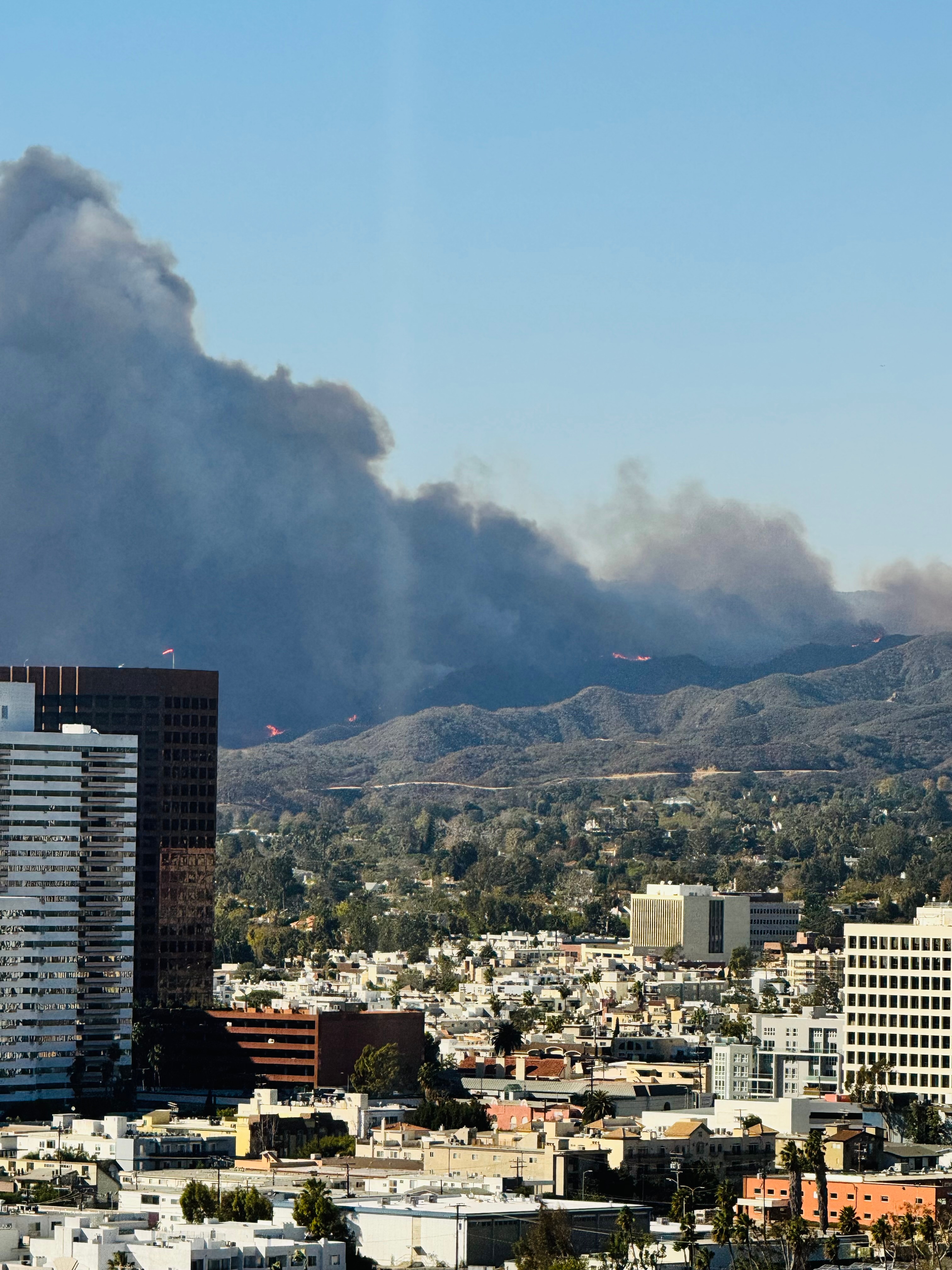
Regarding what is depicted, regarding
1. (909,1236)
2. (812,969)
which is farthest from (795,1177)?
(812,969)

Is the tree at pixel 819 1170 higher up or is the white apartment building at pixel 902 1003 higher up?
the white apartment building at pixel 902 1003

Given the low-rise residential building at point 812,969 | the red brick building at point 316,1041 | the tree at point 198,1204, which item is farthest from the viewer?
the low-rise residential building at point 812,969

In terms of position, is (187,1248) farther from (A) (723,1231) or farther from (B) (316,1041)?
(B) (316,1041)

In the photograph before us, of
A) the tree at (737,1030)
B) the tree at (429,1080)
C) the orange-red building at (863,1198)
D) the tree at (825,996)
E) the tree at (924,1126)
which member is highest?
the tree at (825,996)

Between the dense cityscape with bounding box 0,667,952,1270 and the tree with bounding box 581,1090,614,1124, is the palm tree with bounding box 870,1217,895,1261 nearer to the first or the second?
the dense cityscape with bounding box 0,667,952,1270

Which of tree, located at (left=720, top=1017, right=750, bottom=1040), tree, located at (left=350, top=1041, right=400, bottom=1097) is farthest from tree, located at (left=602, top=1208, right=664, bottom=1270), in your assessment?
tree, located at (left=720, top=1017, right=750, bottom=1040)

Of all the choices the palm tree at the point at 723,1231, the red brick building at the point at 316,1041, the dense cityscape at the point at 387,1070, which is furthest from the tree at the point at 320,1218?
the red brick building at the point at 316,1041

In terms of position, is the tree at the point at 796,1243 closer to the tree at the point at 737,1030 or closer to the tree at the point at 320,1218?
the tree at the point at 320,1218
